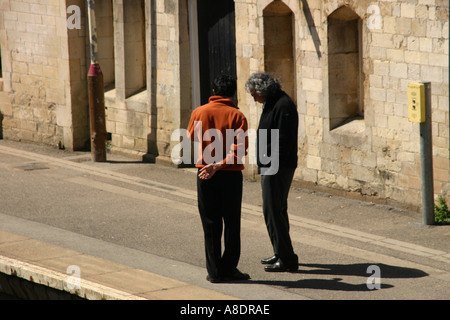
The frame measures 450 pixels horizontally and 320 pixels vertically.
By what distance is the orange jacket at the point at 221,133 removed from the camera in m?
8.95

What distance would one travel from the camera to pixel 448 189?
462 inches

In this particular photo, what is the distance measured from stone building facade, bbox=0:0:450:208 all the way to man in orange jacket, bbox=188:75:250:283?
11.9 ft

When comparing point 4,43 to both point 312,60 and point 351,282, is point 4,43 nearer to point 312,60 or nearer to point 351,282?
point 312,60

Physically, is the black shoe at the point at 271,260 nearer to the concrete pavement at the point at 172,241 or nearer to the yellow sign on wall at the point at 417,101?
the concrete pavement at the point at 172,241

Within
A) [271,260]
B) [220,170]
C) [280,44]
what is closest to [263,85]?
[220,170]

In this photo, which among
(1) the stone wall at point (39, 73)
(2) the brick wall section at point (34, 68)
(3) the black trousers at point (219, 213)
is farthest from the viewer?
(2) the brick wall section at point (34, 68)

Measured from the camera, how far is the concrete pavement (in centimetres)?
891

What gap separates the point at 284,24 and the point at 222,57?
1461 mm

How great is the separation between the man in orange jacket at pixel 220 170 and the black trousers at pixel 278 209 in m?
0.39

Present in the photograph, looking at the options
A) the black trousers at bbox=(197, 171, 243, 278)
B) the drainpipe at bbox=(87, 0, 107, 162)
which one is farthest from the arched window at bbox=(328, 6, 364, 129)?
the black trousers at bbox=(197, 171, 243, 278)

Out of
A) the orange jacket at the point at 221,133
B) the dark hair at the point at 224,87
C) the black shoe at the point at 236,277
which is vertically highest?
the dark hair at the point at 224,87

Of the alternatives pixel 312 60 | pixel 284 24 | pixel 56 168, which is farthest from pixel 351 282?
pixel 56 168

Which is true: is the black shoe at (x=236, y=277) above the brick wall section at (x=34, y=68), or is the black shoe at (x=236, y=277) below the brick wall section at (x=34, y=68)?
below

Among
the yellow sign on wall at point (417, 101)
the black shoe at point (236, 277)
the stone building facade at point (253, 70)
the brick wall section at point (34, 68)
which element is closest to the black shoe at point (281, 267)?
the black shoe at point (236, 277)
